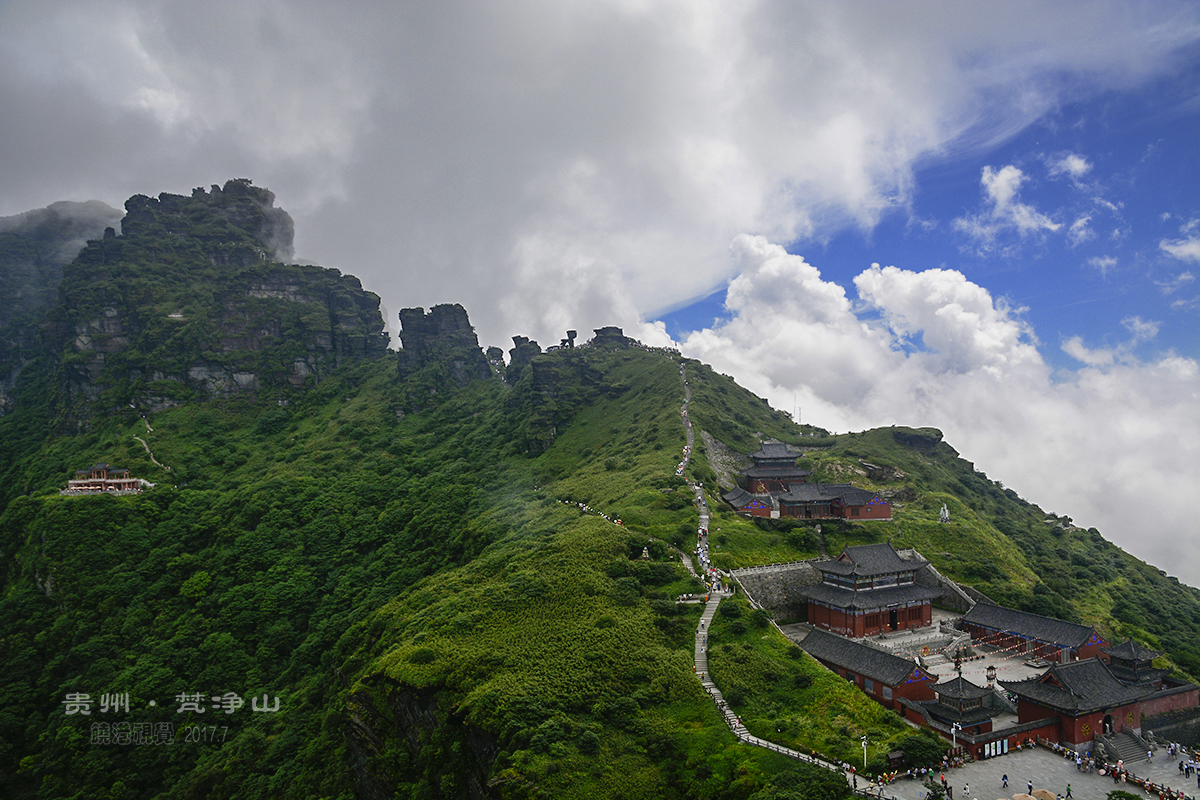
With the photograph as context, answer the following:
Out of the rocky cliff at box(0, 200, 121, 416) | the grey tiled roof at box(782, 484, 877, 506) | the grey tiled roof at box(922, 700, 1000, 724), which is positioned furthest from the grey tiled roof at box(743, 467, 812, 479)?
the rocky cliff at box(0, 200, 121, 416)

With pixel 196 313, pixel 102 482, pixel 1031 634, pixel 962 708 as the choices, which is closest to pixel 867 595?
pixel 1031 634

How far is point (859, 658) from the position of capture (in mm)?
43875

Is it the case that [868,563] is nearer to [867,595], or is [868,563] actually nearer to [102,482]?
[867,595]

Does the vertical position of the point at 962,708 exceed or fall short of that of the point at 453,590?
it falls short

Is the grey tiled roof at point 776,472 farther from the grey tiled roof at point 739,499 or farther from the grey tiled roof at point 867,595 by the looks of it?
the grey tiled roof at point 867,595

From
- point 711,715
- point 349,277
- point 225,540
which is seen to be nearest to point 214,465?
point 225,540

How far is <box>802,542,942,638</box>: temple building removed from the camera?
52.7m

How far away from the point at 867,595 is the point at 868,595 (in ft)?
0.35

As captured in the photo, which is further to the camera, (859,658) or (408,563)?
(408,563)

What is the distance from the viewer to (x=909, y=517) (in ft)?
253

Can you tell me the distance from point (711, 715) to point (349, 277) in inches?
6810

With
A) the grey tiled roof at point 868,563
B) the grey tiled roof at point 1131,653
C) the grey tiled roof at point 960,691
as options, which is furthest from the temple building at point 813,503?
the grey tiled roof at point 960,691

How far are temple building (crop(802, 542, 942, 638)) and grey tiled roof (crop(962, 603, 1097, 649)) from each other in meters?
3.72

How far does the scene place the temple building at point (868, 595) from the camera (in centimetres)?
5269
